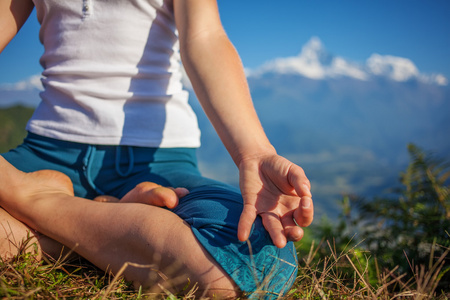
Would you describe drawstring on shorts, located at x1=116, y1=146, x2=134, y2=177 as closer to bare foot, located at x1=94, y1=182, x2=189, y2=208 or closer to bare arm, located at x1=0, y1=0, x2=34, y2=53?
bare foot, located at x1=94, y1=182, x2=189, y2=208

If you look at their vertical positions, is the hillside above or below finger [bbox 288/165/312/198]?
below

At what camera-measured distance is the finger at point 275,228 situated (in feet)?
2.96

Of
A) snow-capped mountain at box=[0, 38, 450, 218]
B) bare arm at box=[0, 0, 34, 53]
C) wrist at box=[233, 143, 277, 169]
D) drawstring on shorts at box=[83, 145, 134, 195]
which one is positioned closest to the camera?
wrist at box=[233, 143, 277, 169]

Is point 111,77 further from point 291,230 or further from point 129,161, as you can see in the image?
point 291,230

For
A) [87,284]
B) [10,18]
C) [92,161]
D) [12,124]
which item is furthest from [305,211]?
[12,124]

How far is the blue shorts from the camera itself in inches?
37.6

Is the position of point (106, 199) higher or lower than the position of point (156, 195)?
lower

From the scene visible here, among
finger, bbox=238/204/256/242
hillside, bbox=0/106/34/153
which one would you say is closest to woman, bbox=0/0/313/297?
finger, bbox=238/204/256/242

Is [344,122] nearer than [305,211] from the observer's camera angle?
No

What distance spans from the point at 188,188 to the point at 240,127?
0.33m

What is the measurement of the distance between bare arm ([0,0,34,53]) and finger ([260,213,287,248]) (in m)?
1.57

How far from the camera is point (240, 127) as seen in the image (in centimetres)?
117

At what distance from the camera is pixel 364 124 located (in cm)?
10062

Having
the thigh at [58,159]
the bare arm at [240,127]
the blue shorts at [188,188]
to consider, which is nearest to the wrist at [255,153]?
the bare arm at [240,127]
